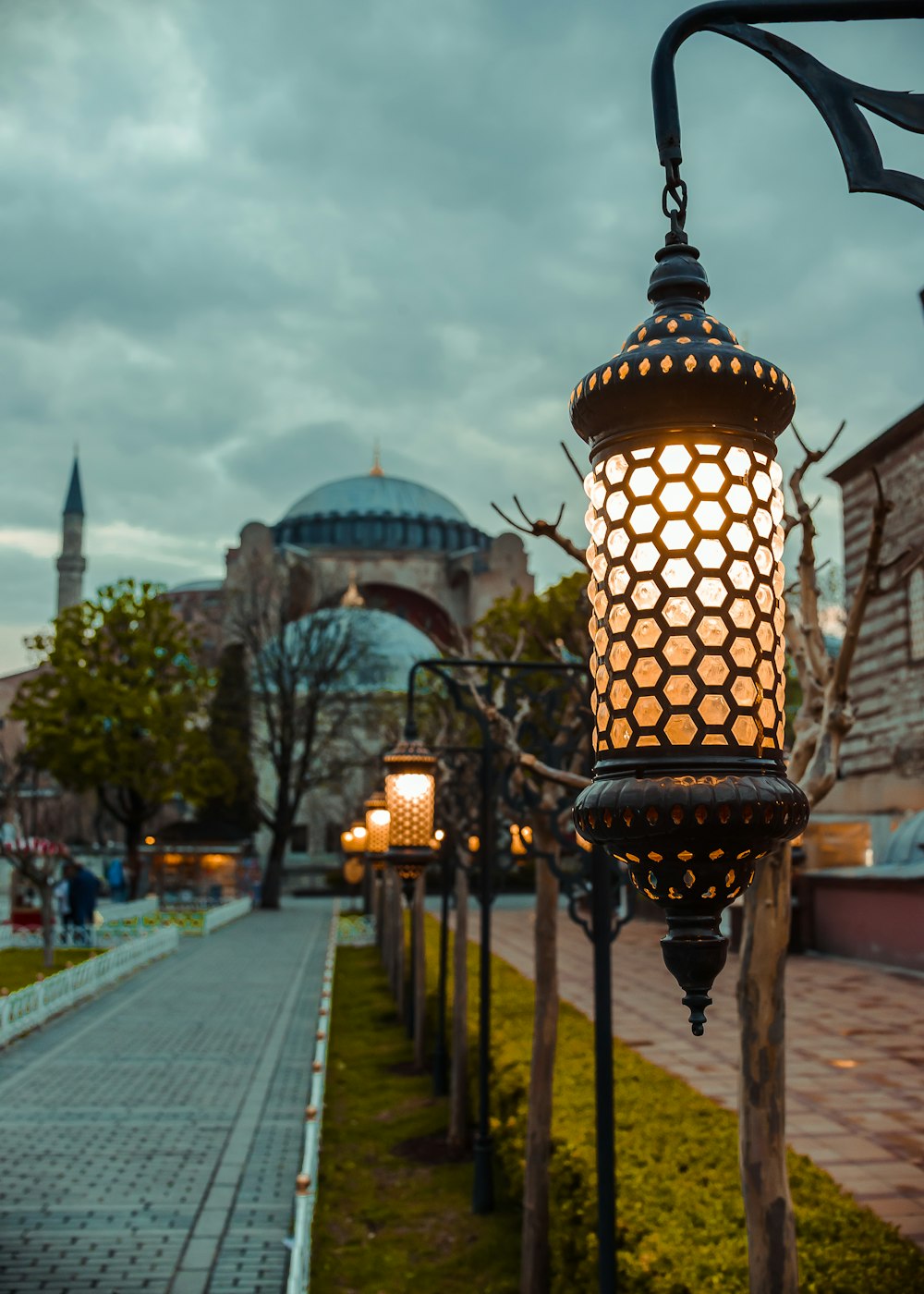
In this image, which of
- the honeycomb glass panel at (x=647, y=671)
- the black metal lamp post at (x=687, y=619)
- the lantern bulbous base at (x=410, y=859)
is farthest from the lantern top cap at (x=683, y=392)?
the lantern bulbous base at (x=410, y=859)

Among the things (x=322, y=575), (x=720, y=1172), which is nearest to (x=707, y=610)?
(x=720, y=1172)

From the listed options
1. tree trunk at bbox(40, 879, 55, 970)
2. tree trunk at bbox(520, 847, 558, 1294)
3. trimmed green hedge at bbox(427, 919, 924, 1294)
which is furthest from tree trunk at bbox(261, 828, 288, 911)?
tree trunk at bbox(520, 847, 558, 1294)

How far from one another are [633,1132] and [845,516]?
22.4 metres

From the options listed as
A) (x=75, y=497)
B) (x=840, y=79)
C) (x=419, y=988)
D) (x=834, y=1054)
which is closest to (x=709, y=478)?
(x=840, y=79)

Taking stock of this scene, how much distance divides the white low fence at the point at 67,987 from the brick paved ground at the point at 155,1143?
0.89 feet

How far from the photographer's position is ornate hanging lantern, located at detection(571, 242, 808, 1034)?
6.07ft

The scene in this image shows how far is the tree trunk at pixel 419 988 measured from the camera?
1565 cm

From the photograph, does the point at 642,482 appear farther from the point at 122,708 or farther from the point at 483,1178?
the point at 122,708

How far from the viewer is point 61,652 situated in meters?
36.1

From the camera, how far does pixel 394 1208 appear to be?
989cm

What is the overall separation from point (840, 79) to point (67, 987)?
1912 centimetres

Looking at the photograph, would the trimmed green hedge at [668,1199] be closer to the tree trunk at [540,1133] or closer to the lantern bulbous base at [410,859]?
the tree trunk at [540,1133]

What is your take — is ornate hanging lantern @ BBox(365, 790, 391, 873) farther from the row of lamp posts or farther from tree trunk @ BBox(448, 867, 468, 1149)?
the row of lamp posts

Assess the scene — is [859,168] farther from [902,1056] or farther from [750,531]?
[902,1056]
